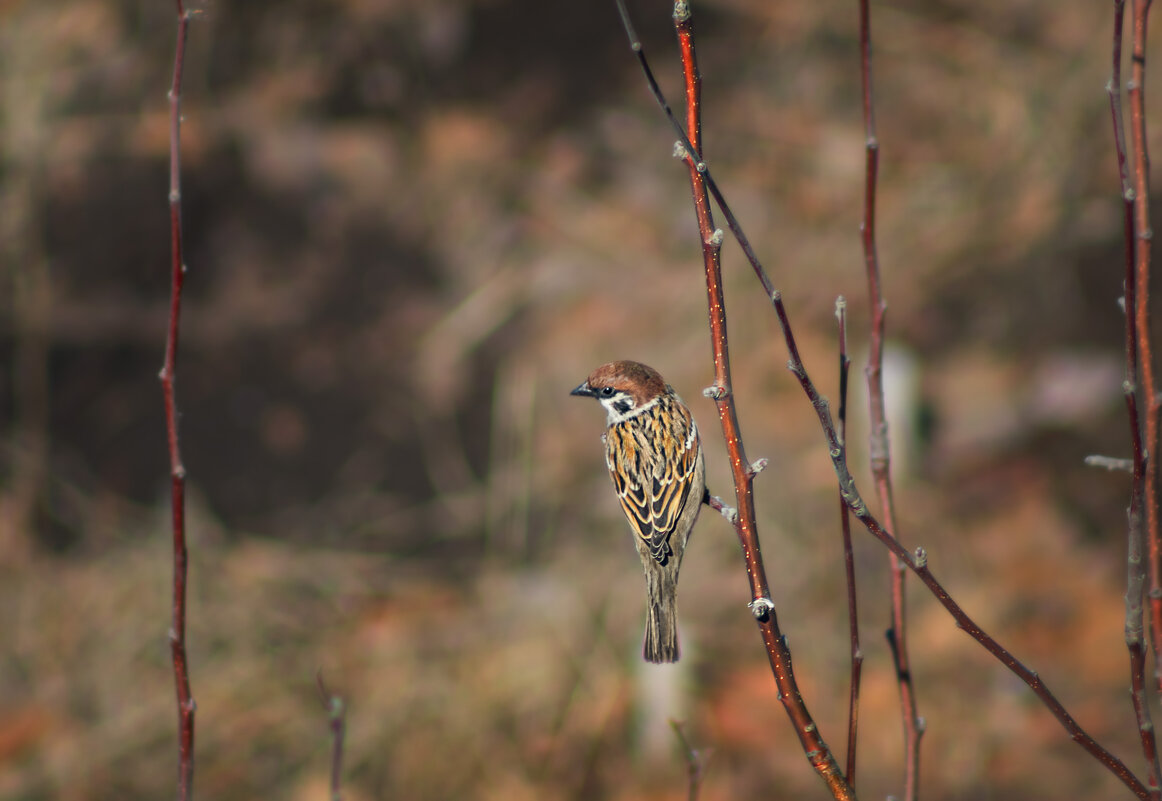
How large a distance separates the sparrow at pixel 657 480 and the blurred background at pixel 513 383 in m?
2.90

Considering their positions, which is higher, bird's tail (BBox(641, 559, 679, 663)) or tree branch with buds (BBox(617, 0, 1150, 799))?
tree branch with buds (BBox(617, 0, 1150, 799))

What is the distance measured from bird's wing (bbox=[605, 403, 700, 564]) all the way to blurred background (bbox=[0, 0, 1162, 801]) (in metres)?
2.85

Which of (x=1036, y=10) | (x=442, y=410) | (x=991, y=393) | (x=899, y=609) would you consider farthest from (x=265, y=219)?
(x=899, y=609)

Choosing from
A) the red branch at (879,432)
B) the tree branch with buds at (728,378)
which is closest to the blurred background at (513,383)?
the red branch at (879,432)

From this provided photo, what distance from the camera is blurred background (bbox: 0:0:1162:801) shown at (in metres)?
4.38

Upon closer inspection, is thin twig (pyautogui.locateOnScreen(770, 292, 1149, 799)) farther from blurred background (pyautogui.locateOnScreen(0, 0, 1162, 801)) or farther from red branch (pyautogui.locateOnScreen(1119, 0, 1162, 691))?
blurred background (pyautogui.locateOnScreen(0, 0, 1162, 801))

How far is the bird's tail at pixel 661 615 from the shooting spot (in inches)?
46.5

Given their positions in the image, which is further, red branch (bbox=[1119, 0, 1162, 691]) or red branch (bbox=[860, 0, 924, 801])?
red branch (bbox=[860, 0, 924, 801])

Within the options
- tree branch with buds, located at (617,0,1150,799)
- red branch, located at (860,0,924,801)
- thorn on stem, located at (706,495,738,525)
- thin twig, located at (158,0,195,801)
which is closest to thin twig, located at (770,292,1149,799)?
tree branch with buds, located at (617,0,1150,799)

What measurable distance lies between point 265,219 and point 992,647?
16.6 feet

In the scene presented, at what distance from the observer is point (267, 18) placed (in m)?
5.43

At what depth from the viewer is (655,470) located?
1406 millimetres

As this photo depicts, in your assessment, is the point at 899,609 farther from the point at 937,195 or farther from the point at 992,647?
the point at 937,195

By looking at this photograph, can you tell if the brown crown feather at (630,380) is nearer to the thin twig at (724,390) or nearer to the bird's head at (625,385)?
the bird's head at (625,385)
